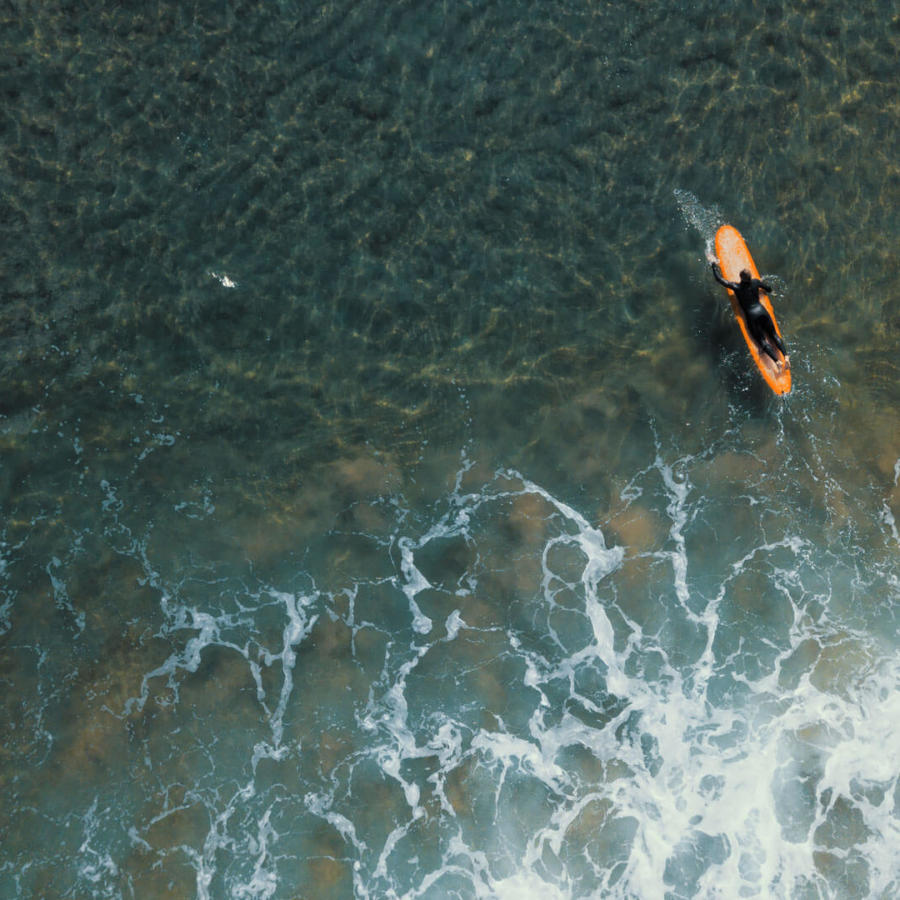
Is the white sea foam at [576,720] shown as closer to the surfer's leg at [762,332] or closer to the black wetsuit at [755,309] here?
the surfer's leg at [762,332]

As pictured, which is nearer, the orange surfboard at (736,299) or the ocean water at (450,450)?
the ocean water at (450,450)

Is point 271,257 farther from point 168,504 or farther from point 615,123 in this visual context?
point 615,123

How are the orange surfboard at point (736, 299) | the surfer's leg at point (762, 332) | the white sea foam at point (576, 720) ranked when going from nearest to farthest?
the white sea foam at point (576, 720)
the surfer's leg at point (762, 332)
the orange surfboard at point (736, 299)

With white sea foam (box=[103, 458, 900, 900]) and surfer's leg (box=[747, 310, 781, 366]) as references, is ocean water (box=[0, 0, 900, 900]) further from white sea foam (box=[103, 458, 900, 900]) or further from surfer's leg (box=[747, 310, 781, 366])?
surfer's leg (box=[747, 310, 781, 366])

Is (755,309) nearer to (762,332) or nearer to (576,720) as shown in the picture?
(762,332)

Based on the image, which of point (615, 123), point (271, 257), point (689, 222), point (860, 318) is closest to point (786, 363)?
point (860, 318)

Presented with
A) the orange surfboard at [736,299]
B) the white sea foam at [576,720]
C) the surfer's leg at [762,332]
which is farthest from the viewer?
the orange surfboard at [736,299]

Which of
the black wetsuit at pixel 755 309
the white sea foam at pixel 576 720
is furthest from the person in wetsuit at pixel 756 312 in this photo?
the white sea foam at pixel 576 720
